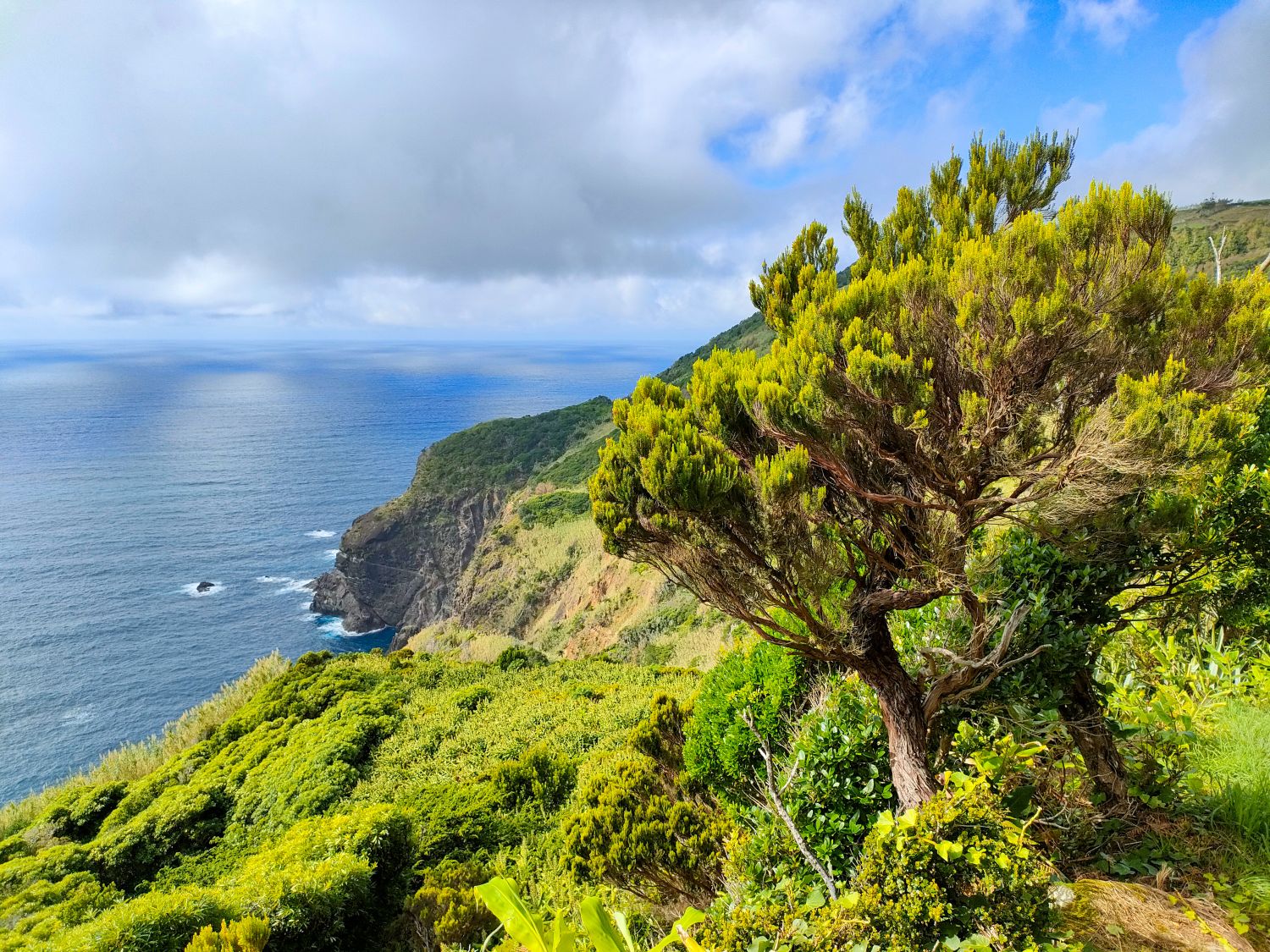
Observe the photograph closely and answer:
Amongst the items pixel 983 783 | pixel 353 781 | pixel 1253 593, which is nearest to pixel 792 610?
pixel 983 783

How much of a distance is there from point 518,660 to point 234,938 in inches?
519

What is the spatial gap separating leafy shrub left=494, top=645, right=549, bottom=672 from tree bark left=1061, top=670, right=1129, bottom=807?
49.2ft

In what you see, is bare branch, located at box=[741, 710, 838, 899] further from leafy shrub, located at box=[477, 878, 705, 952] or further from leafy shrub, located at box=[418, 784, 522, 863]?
leafy shrub, located at box=[418, 784, 522, 863]

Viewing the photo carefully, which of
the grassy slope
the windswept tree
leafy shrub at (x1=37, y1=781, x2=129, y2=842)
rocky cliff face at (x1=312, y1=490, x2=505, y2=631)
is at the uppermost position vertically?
the grassy slope

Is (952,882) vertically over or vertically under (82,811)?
over

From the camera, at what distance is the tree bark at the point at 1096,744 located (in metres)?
4.27

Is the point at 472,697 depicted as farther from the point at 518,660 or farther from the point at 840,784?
the point at 840,784

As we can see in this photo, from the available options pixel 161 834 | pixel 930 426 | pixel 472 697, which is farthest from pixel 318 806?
pixel 930 426

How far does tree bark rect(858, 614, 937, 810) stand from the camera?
14.0 ft

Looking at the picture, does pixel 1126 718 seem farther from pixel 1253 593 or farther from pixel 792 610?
pixel 792 610

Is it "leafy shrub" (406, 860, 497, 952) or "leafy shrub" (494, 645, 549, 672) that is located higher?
"leafy shrub" (406, 860, 497, 952)

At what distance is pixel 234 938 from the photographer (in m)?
4.94

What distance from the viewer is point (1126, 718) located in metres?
4.98

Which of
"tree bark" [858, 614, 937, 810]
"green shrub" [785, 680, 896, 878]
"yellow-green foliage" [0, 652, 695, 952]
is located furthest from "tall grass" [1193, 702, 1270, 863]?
"yellow-green foliage" [0, 652, 695, 952]
